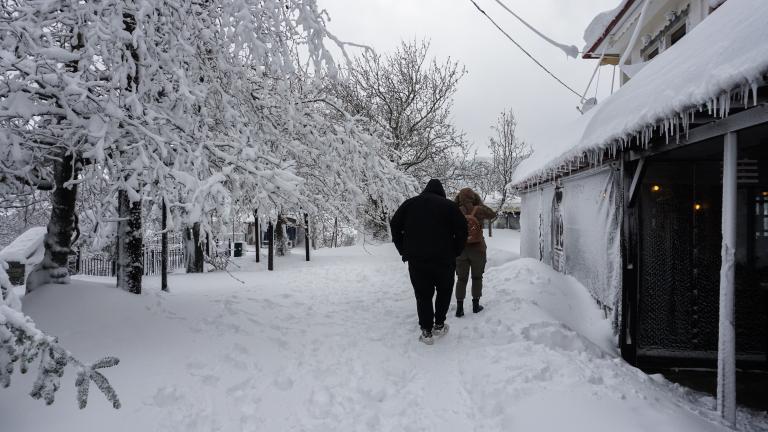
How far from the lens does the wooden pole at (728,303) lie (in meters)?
3.55

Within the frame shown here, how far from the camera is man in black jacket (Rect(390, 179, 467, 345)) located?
16.9 ft

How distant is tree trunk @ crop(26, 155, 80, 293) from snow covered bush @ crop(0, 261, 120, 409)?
3.28 meters

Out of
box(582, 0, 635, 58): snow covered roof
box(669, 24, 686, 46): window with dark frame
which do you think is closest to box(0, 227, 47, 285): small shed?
box(582, 0, 635, 58): snow covered roof

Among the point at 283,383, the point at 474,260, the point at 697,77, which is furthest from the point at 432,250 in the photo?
the point at 697,77

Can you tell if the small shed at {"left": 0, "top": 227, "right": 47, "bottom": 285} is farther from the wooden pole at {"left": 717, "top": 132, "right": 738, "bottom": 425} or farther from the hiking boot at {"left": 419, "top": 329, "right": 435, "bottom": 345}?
the wooden pole at {"left": 717, "top": 132, "right": 738, "bottom": 425}

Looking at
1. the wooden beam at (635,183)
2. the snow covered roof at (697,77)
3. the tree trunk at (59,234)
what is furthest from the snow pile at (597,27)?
the tree trunk at (59,234)

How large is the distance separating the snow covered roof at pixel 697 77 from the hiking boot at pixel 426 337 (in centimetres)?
298

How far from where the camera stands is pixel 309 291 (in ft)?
29.1

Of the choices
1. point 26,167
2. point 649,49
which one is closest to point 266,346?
point 26,167

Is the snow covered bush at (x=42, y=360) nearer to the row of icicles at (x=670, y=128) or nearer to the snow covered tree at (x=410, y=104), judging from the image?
the row of icicles at (x=670, y=128)

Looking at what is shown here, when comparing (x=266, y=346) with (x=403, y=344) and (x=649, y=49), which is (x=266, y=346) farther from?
(x=649, y=49)

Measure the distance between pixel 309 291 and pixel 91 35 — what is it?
6.33 metres

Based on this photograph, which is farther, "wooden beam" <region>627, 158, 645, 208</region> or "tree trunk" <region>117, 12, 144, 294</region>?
"tree trunk" <region>117, 12, 144, 294</region>

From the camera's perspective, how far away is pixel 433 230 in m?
5.15
